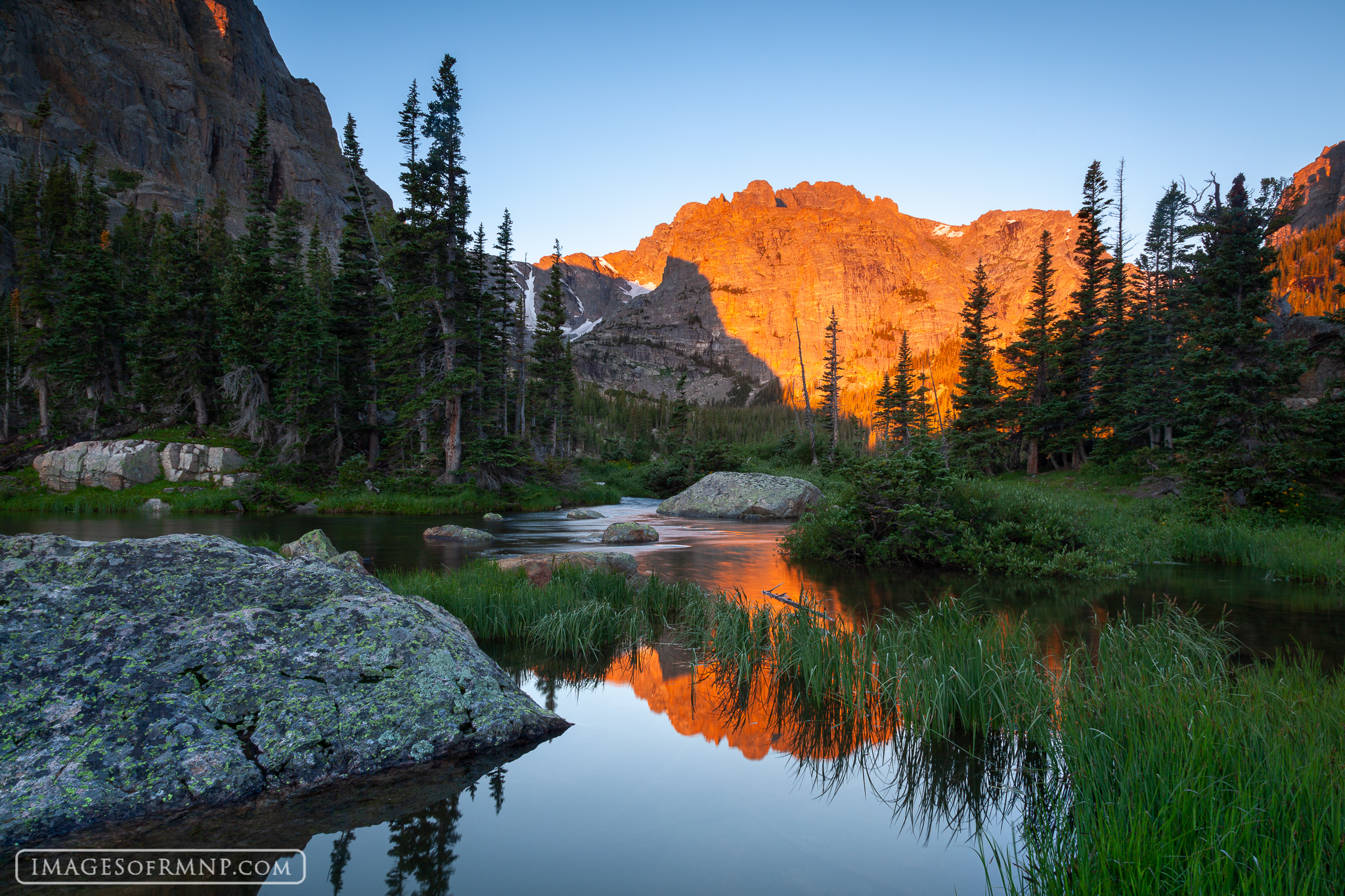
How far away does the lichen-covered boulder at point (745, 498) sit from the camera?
25906 millimetres

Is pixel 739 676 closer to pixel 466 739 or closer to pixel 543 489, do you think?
pixel 466 739

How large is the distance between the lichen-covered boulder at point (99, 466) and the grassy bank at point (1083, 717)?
26227mm

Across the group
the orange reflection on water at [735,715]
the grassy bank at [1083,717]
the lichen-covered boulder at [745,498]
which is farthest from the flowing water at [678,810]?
the lichen-covered boulder at [745,498]

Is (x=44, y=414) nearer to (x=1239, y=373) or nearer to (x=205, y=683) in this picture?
(x=205, y=683)

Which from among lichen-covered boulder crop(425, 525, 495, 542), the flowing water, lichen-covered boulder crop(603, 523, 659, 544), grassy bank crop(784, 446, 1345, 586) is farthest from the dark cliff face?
the flowing water

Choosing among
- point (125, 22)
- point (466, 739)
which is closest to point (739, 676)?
point (466, 739)

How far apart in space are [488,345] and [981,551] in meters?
25.0

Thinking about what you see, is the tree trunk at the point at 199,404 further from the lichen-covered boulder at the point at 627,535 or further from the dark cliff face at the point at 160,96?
the dark cliff face at the point at 160,96

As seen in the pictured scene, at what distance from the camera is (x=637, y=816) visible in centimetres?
381

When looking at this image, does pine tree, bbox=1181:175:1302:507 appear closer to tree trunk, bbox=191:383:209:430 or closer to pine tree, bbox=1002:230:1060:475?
pine tree, bbox=1002:230:1060:475

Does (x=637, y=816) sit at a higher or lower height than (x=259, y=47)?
lower

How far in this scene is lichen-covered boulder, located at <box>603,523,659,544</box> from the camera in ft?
60.3

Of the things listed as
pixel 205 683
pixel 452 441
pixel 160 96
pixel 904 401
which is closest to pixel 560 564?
pixel 205 683

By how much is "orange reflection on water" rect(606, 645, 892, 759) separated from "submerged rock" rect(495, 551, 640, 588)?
332 cm
